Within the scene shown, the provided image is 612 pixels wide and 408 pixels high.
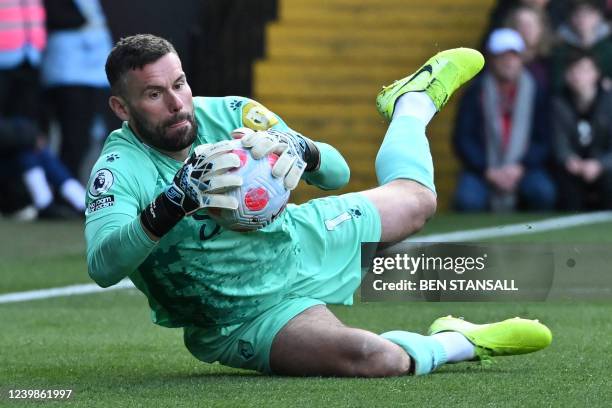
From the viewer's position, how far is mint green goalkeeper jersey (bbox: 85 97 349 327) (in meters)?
5.71

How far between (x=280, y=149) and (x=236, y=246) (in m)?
0.52

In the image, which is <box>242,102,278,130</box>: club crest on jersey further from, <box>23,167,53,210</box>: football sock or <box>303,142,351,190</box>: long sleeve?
<box>23,167,53,210</box>: football sock

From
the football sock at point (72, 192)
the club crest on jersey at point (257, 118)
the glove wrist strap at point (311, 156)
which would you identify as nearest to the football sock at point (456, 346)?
the glove wrist strap at point (311, 156)

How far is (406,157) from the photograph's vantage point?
6496 mm

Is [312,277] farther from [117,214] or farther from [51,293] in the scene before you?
[51,293]

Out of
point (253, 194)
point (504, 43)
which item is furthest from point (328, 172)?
point (504, 43)

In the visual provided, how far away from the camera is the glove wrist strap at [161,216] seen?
211 inches

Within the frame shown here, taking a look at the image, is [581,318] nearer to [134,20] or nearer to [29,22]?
[29,22]

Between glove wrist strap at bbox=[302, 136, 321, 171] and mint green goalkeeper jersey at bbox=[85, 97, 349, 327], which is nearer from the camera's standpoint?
mint green goalkeeper jersey at bbox=[85, 97, 349, 327]

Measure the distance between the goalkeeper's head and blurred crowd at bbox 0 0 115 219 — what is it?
827cm

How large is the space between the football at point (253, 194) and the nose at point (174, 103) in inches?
18.0

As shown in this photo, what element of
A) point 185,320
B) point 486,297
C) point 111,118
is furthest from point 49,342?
point 111,118

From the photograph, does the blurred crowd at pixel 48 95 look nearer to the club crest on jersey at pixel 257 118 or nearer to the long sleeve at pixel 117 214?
the club crest on jersey at pixel 257 118

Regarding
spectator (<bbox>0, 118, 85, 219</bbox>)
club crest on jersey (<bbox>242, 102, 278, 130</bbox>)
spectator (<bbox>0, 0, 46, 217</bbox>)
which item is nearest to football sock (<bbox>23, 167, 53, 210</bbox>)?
spectator (<bbox>0, 118, 85, 219</bbox>)
